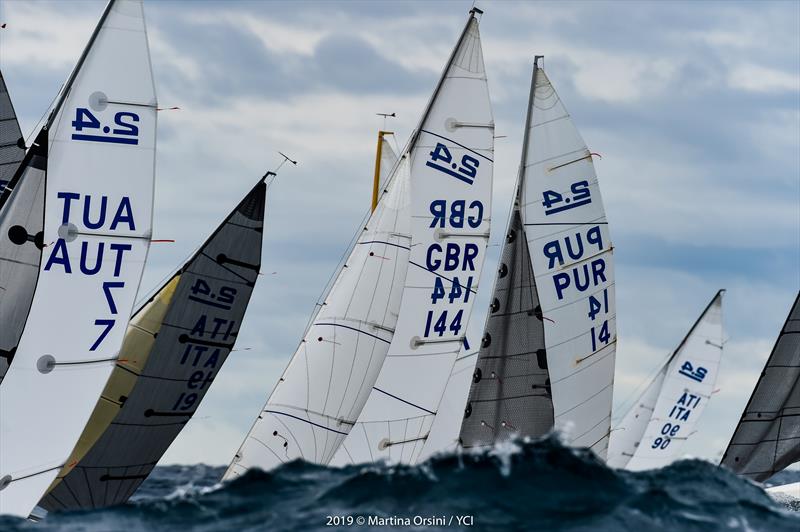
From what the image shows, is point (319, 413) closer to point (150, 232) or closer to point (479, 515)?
point (150, 232)

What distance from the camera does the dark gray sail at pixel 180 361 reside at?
22.8 metres

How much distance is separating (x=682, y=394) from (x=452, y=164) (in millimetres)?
15806

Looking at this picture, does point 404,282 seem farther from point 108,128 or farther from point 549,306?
point 108,128

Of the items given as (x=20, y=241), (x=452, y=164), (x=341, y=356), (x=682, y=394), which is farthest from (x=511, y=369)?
(x=682, y=394)

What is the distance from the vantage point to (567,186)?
83.1 ft

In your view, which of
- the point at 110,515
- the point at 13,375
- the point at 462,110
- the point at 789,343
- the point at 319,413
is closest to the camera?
the point at 110,515

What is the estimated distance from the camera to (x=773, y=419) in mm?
29922

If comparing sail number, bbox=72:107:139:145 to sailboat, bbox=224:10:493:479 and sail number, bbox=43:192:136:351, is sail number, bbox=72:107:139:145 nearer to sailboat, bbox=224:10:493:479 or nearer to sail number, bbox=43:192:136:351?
sail number, bbox=43:192:136:351

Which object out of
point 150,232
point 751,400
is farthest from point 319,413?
point 751,400

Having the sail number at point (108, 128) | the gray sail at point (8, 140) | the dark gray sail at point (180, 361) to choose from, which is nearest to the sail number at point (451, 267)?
the dark gray sail at point (180, 361)

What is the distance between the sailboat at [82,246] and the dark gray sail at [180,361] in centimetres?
404

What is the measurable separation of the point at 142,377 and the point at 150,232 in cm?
452

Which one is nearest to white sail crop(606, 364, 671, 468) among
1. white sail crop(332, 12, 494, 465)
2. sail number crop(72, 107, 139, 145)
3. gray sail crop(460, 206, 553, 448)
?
gray sail crop(460, 206, 553, 448)

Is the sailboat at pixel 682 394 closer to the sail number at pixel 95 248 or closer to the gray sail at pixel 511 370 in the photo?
the gray sail at pixel 511 370
